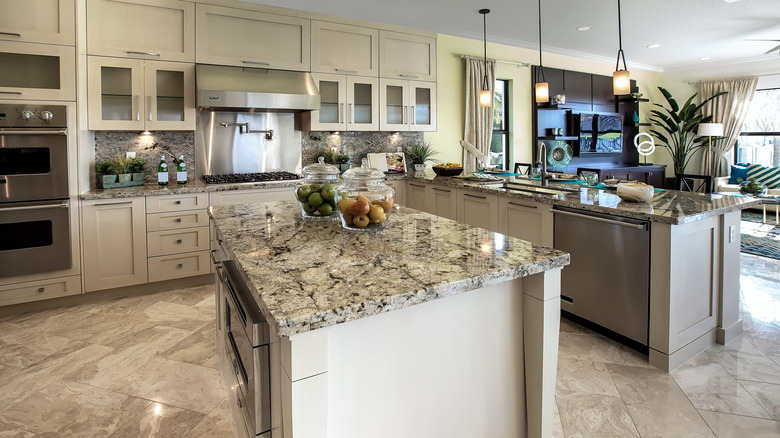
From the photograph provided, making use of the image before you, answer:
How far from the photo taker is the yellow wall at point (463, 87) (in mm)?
5633

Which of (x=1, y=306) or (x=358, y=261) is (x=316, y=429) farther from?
(x=1, y=306)

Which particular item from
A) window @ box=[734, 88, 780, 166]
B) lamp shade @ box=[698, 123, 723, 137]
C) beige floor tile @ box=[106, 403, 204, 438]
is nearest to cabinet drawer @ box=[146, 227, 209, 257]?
beige floor tile @ box=[106, 403, 204, 438]

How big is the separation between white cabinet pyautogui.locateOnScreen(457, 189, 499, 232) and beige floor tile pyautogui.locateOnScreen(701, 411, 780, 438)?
1827 mm

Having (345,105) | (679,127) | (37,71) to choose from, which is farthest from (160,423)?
(679,127)

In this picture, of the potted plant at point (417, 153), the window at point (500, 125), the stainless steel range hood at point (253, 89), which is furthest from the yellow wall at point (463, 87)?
the stainless steel range hood at point (253, 89)

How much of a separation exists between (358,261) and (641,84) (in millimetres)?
8583

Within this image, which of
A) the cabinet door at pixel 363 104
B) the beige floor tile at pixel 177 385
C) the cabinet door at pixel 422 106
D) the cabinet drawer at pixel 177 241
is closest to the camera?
the beige floor tile at pixel 177 385

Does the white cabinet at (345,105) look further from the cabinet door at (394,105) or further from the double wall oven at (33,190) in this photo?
the double wall oven at (33,190)

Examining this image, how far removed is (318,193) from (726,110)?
8.77m

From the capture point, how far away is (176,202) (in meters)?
3.69

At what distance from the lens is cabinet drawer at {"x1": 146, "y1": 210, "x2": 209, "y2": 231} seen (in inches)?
142

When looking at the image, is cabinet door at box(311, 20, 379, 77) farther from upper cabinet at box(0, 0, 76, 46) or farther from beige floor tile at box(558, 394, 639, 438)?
beige floor tile at box(558, 394, 639, 438)

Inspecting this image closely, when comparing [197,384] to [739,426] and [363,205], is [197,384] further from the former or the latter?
[739,426]

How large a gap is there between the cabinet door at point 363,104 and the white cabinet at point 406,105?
0.22 feet
